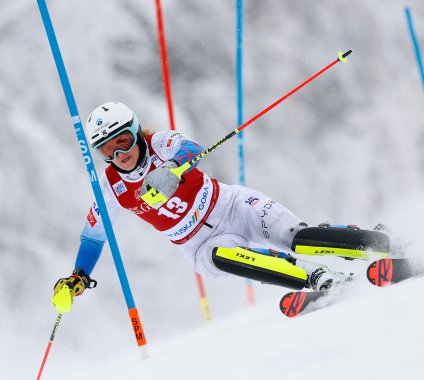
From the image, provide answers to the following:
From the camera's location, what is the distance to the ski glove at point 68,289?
10.5 feet

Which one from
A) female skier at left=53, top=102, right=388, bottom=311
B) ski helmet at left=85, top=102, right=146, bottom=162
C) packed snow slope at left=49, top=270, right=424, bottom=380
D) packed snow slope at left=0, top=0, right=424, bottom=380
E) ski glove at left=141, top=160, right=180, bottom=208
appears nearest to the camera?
packed snow slope at left=49, top=270, right=424, bottom=380

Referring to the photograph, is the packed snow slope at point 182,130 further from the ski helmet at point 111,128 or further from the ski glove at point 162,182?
the ski glove at point 162,182

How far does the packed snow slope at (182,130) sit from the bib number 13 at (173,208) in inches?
101

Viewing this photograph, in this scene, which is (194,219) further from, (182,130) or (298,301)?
(182,130)

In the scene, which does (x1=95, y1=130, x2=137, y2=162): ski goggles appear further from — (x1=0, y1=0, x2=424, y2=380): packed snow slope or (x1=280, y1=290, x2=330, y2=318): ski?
(x1=0, y1=0, x2=424, y2=380): packed snow slope

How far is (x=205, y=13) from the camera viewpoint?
31.9ft

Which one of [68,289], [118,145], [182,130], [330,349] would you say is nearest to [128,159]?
[118,145]

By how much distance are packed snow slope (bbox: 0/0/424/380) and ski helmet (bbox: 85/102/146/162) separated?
285 cm

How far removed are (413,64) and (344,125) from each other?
1755mm

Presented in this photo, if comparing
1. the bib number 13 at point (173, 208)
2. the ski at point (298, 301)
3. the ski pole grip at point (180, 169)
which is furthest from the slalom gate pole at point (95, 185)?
the ski at point (298, 301)

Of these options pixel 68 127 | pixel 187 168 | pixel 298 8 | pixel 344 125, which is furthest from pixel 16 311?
pixel 298 8

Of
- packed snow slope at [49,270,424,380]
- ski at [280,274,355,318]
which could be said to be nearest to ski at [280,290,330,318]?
ski at [280,274,355,318]

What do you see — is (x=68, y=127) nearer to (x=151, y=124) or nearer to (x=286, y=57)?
(x=151, y=124)

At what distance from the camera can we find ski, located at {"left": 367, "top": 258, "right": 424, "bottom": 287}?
8.41ft
